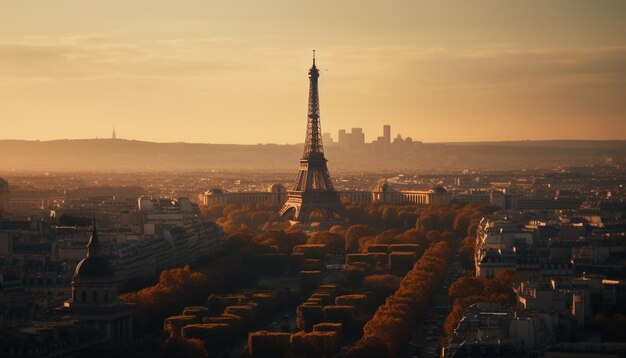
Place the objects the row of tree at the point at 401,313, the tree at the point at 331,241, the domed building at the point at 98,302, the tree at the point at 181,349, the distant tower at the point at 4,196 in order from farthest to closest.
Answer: the distant tower at the point at 4,196, the tree at the point at 331,241, the domed building at the point at 98,302, the row of tree at the point at 401,313, the tree at the point at 181,349

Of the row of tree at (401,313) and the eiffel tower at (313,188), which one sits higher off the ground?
the eiffel tower at (313,188)

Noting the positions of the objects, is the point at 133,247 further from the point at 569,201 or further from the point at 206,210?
the point at 569,201

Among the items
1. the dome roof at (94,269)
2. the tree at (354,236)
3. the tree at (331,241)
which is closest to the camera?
the dome roof at (94,269)

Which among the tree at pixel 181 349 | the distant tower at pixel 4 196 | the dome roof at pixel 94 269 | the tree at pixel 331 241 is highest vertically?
the distant tower at pixel 4 196

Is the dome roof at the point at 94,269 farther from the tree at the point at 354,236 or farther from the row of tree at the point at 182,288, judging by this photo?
the tree at the point at 354,236

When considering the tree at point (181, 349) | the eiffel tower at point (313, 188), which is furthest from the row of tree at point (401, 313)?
the eiffel tower at point (313, 188)

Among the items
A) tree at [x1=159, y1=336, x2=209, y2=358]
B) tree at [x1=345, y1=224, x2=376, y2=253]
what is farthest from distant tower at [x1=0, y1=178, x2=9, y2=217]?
tree at [x1=159, y1=336, x2=209, y2=358]

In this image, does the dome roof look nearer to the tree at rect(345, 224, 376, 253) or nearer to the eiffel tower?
the tree at rect(345, 224, 376, 253)
